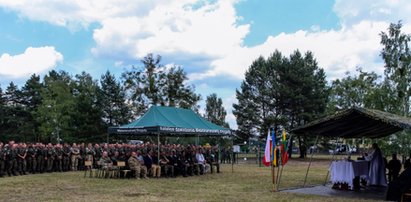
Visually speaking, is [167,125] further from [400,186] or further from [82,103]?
[82,103]

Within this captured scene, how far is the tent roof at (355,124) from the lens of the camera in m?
11.9

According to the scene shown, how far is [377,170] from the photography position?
15.2 meters

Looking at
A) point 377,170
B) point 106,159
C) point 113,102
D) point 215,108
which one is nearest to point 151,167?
point 106,159

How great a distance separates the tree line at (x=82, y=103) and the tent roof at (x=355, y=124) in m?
27.6

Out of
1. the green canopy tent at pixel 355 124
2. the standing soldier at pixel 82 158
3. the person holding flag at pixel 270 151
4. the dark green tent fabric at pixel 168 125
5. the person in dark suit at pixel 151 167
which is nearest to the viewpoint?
the green canopy tent at pixel 355 124

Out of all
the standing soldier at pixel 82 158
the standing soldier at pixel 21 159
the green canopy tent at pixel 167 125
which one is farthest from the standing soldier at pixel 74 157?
the green canopy tent at pixel 167 125

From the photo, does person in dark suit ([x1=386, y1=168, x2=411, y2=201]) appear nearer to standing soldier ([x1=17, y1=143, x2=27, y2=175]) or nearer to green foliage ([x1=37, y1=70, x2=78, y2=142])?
standing soldier ([x1=17, y1=143, x2=27, y2=175])

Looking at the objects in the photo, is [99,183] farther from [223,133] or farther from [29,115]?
[29,115]

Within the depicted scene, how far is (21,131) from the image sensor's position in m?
50.0

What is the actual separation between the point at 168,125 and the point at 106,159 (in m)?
2.96

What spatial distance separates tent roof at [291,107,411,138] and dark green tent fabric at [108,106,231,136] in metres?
6.48

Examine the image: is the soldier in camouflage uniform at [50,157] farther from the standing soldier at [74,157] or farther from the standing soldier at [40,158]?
the standing soldier at [74,157]

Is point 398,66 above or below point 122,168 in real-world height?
above

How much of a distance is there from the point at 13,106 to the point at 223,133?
38.3 meters
